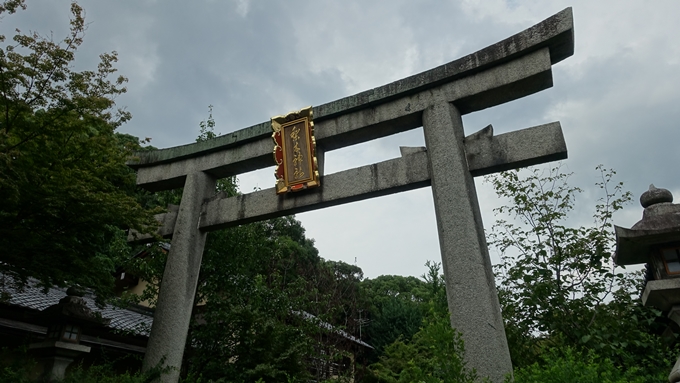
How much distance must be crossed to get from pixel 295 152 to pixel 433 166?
8.06 feet

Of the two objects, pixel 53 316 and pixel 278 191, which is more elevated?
pixel 278 191

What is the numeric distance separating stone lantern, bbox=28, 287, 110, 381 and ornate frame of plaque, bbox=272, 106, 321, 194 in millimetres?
3663

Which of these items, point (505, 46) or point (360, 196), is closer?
point (505, 46)

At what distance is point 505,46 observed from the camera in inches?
247

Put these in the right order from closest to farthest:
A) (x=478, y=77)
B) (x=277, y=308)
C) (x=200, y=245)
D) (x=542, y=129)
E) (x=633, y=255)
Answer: (x=542, y=129) < (x=478, y=77) < (x=633, y=255) < (x=200, y=245) < (x=277, y=308)

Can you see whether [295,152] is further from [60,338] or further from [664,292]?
[664,292]

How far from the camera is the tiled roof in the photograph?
932 centimetres

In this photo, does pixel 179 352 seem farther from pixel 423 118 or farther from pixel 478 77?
pixel 478 77

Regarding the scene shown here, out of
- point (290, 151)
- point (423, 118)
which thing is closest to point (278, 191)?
point (290, 151)

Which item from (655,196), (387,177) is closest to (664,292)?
(655,196)

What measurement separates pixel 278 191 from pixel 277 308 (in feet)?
10.6

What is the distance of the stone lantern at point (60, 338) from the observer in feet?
21.5

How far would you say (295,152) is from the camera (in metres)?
7.49

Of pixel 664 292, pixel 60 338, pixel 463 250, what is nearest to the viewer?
pixel 463 250
